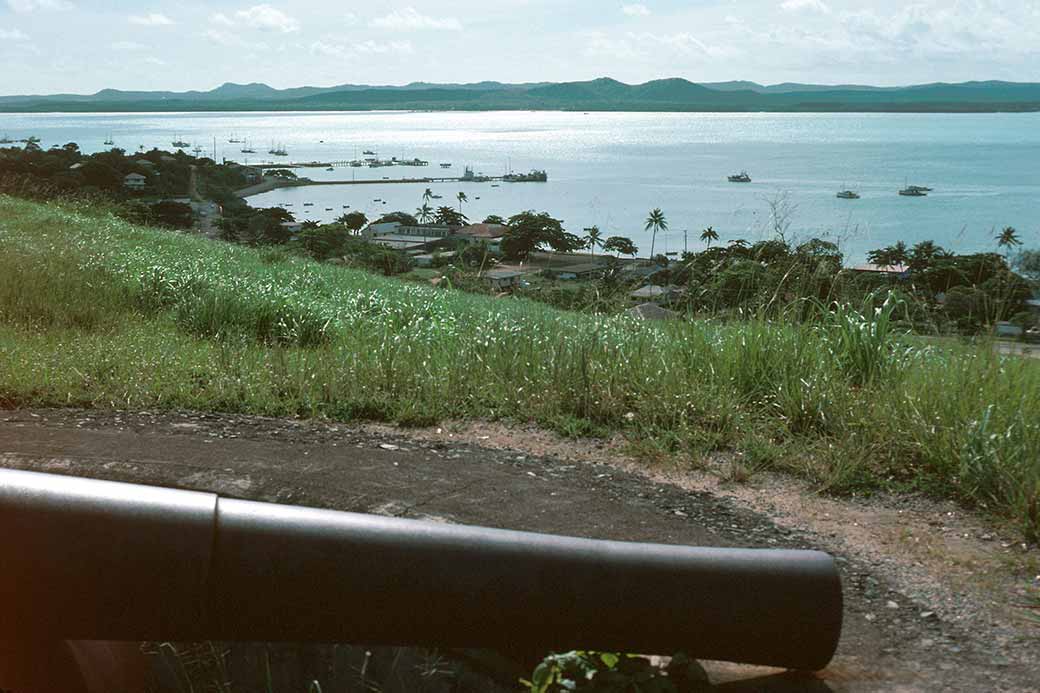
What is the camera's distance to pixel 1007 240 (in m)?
5.95

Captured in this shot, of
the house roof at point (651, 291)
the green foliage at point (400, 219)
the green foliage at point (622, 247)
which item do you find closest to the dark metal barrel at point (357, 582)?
the house roof at point (651, 291)

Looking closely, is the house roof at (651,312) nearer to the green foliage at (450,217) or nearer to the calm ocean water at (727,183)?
the calm ocean water at (727,183)

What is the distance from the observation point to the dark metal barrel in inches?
81.4

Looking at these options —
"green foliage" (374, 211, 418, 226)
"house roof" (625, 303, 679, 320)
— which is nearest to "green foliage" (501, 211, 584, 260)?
"house roof" (625, 303, 679, 320)

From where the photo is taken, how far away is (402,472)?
12.8ft

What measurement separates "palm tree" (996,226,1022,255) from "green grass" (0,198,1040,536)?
1154 millimetres

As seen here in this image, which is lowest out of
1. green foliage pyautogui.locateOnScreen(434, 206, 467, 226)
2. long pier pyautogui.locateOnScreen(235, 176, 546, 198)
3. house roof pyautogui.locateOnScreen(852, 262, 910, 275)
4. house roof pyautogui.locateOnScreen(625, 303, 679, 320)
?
long pier pyautogui.locateOnScreen(235, 176, 546, 198)

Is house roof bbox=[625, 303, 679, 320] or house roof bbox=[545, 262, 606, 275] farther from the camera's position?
house roof bbox=[545, 262, 606, 275]

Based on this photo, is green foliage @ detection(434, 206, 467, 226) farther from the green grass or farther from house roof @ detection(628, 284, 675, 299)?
the green grass

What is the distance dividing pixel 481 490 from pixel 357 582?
1552mm

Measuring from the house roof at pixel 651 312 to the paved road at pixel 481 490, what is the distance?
8.03ft

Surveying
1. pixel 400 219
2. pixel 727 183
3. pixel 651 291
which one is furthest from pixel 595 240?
pixel 727 183

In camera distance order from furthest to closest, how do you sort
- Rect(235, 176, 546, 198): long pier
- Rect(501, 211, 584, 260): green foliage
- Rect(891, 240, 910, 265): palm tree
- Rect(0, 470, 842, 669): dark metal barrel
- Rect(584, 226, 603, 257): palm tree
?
Rect(235, 176, 546, 198): long pier, Rect(501, 211, 584, 260): green foliage, Rect(584, 226, 603, 257): palm tree, Rect(891, 240, 910, 265): palm tree, Rect(0, 470, 842, 669): dark metal barrel

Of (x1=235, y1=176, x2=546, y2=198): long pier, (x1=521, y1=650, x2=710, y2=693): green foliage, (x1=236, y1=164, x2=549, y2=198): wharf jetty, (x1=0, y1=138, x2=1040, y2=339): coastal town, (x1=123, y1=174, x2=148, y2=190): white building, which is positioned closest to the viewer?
(x1=521, y1=650, x2=710, y2=693): green foliage
